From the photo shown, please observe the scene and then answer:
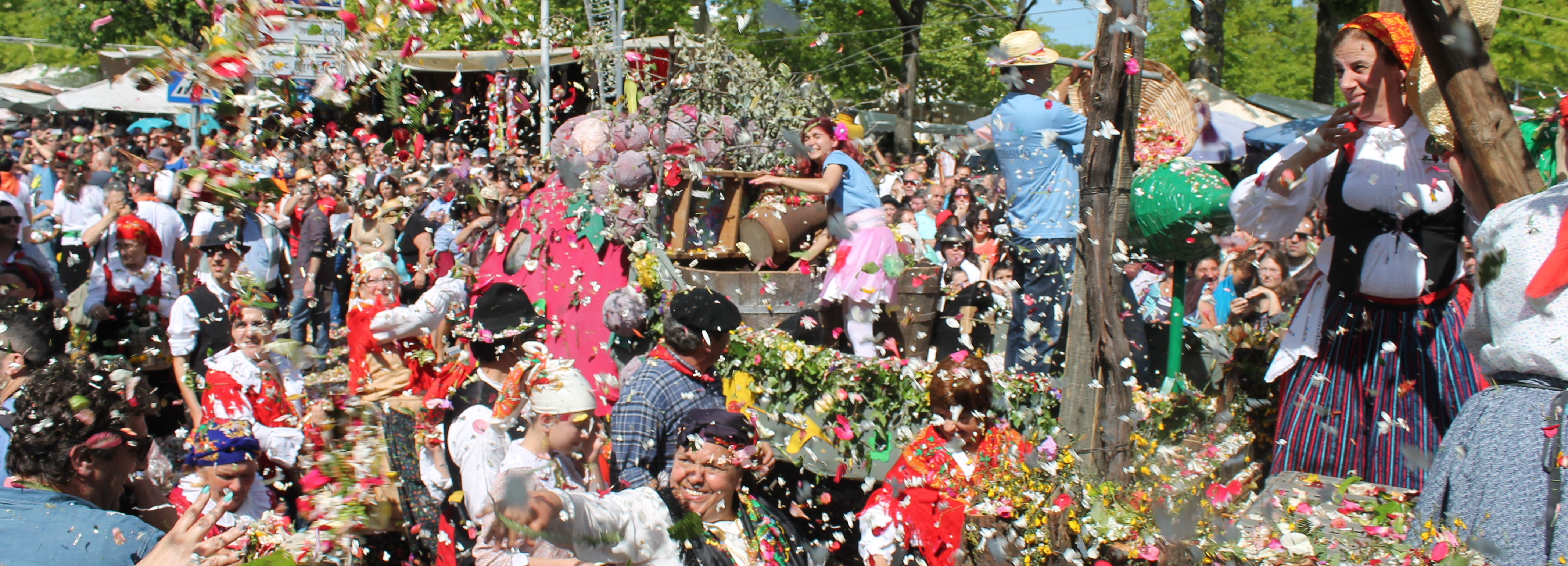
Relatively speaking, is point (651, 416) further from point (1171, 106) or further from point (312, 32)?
point (1171, 106)

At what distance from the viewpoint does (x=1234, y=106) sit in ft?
40.1

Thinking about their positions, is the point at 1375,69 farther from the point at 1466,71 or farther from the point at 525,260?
the point at 525,260

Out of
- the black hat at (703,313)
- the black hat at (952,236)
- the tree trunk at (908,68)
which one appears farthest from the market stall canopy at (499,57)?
the tree trunk at (908,68)

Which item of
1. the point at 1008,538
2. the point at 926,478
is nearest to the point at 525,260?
the point at 926,478

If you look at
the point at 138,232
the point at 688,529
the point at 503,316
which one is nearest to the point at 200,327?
the point at 138,232

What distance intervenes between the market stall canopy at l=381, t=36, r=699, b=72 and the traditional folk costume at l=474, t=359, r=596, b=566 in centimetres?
101

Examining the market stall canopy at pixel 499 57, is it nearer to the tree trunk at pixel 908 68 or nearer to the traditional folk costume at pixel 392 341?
the traditional folk costume at pixel 392 341

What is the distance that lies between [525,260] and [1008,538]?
3485 mm

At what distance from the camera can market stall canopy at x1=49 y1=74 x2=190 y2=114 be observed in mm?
21391

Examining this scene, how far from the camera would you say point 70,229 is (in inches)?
375

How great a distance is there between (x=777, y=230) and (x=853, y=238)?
44cm

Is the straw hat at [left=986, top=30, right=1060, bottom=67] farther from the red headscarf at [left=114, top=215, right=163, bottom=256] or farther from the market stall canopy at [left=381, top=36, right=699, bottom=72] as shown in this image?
the red headscarf at [left=114, top=215, right=163, bottom=256]

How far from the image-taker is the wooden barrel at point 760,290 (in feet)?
18.6

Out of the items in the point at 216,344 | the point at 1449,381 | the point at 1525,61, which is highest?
the point at 1525,61
